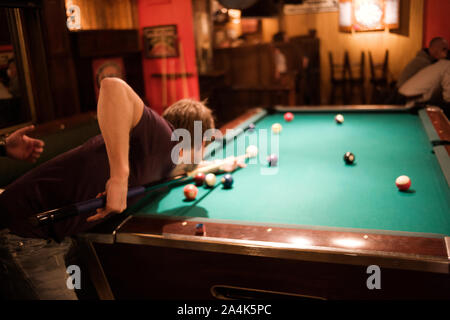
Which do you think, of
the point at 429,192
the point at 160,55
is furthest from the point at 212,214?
the point at 160,55

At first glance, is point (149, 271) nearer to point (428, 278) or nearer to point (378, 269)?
point (378, 269)

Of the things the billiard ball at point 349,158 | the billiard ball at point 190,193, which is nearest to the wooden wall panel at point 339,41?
the billiard ball at point 349,158

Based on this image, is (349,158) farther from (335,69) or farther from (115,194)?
(335,69)

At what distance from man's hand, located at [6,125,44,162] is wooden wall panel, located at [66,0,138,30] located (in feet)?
11.3

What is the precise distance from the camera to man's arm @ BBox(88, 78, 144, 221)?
1.29 metres

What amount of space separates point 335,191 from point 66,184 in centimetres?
112

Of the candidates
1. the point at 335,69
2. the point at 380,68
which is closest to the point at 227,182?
the point at 380,68

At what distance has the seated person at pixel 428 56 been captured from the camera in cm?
394

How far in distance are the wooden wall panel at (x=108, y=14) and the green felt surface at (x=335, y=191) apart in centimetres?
324

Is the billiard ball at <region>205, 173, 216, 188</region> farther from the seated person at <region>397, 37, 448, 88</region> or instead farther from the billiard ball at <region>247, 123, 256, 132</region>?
the seated person at <region>397, 37, 448, 88</region>

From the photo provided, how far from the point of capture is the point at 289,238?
128 centimetres

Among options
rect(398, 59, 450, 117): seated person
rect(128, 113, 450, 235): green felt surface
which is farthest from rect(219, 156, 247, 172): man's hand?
rect(398, 59, 450, 117): seated person
